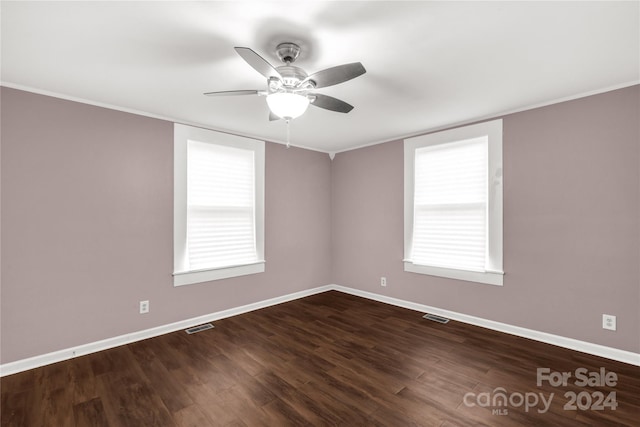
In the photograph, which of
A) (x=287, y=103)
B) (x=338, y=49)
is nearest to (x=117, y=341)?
(x=287, y=103)

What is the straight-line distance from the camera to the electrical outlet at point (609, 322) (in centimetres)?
264

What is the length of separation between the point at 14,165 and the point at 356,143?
3926 mm

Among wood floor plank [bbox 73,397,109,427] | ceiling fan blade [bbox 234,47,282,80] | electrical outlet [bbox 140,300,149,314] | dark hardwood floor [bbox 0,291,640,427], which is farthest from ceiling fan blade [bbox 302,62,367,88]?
electrical outlet [bbox 140,300,149,314]

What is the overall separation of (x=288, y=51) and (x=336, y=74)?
41cm

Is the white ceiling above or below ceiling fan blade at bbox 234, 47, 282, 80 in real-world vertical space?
above

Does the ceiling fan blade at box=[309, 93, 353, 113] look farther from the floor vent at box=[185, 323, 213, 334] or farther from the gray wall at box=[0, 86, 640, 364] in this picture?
the floor vent at box=[185, 323, 213, 334]

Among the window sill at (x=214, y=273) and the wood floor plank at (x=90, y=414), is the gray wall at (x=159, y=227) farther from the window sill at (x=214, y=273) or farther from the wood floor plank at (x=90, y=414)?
the wood floor plank at (x=90, y=414)

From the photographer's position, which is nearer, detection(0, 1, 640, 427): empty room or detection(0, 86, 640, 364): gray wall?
detection(0, 1, 640, 427): empty room

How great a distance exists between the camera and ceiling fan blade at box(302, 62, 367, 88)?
1.71 metres

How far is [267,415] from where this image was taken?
1.96 meters

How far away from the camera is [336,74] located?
179 centimetres

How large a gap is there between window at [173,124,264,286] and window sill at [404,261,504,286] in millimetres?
Result: 2187

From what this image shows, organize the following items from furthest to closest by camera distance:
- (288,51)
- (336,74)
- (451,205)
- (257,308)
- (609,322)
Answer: (257,308), (451,205), (609,322), (288,51), (336,74)

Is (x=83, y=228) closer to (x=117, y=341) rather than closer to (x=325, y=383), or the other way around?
(x=117, y=341)
